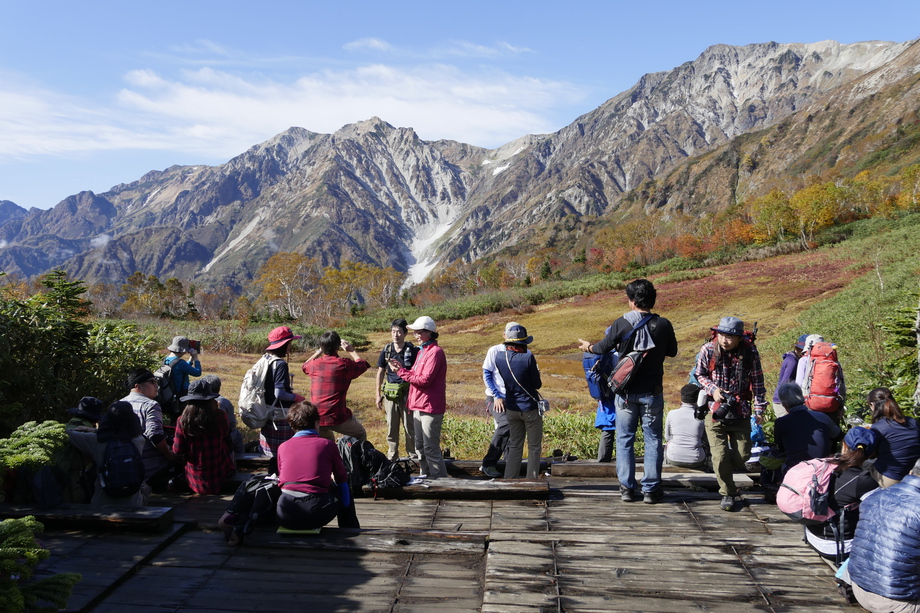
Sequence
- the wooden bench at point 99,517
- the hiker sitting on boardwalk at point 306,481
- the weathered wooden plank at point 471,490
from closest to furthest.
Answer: the hiker sitting on boardwalk at point 306,481
the wooden bench at point 99,517
the weathered wooden plank at point 471,490

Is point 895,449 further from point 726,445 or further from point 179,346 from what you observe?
point 179,346

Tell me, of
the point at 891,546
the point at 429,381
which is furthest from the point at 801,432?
the point at 429,381

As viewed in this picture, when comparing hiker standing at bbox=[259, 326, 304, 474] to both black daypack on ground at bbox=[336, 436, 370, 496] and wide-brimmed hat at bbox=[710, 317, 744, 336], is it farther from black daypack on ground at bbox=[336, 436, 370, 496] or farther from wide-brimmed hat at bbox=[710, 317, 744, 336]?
wide-brimmed hat at bbox=[710, 317, 744, 336]

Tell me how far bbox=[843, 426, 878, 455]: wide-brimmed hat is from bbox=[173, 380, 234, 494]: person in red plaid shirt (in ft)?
17.9

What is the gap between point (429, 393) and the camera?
5.90m

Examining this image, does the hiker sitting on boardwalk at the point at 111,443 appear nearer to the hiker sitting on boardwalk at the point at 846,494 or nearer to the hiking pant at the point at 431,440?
the hiking pant at the point at 431,440

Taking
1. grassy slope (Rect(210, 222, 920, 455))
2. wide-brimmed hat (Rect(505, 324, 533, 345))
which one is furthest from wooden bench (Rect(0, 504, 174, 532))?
grassy slope (Rect(210, 222, 920, 455))

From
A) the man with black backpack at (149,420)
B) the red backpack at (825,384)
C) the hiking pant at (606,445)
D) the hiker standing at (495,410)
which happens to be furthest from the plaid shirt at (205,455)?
the red backpack at (825,384)

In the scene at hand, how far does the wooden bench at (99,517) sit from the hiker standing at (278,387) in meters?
1.33

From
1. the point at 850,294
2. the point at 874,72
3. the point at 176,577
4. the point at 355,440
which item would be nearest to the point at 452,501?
the point at 355,440

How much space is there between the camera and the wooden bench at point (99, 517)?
14.4ft

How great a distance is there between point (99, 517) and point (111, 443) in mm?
634

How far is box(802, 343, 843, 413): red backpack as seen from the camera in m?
5.98

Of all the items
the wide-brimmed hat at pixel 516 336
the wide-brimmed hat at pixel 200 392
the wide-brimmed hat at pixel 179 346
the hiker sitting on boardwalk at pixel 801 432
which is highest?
the wide-brimmed hat at pixel 516 336
